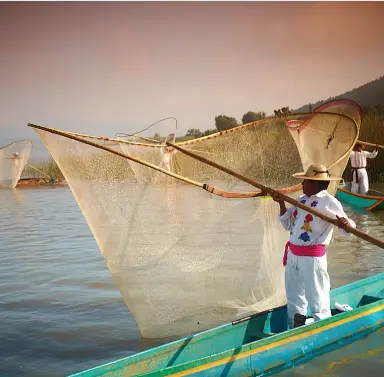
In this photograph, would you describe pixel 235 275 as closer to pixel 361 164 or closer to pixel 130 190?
pixel 130 190

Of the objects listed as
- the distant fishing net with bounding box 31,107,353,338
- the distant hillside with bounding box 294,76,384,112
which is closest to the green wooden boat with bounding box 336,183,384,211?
the distant fishing net with bounding box 31,107,353,338

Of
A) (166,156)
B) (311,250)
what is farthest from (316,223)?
(166,156)

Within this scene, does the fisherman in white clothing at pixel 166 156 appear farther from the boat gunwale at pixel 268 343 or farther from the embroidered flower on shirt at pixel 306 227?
the boat gunwale at pixel 268 343

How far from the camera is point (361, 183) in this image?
13.5 m

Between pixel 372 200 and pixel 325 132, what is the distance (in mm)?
8036

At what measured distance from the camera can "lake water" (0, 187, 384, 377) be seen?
4.38m

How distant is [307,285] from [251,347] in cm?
85

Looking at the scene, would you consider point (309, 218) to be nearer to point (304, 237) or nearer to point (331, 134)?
point (304, 237)

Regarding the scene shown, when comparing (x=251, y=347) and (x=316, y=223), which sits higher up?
(x=316, y=223)

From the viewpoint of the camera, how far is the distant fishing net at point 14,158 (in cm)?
2050

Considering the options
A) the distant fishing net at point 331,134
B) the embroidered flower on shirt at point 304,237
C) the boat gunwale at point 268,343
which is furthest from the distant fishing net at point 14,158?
the boat gunwale at point 268,343

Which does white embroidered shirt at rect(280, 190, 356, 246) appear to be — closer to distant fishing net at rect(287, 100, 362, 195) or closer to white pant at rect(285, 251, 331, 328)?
white pant at rect(285, 251, 331, 328)

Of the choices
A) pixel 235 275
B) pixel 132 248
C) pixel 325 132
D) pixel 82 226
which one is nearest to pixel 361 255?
pixel 325 132

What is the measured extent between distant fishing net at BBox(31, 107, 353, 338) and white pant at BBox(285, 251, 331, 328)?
21.0 inches
